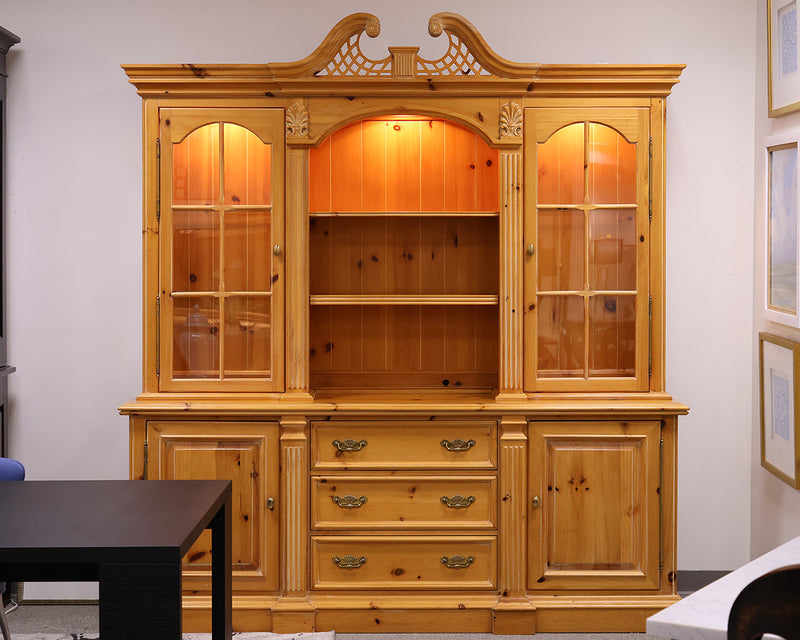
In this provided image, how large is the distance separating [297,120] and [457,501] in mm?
1627

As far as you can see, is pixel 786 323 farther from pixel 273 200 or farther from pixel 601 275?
pixel 273 200

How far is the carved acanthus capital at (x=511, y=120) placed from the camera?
10.3 ft

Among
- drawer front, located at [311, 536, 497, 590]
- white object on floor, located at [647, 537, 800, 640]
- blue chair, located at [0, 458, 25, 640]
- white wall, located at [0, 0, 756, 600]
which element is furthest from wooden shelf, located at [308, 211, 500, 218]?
white object on floor, located at [647, 537, 800, 640]

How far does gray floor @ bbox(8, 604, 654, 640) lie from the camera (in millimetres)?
3104

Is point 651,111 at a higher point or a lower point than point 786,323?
higher

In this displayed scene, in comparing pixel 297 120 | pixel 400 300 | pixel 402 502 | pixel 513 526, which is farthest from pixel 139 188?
pixel 513 526

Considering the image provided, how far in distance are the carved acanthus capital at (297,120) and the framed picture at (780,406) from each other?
2.10 metres

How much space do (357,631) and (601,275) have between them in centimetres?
171

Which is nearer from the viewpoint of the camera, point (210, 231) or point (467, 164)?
point (210, 231)

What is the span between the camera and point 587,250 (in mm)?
3180

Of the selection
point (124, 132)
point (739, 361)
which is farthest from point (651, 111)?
point (124, 132)

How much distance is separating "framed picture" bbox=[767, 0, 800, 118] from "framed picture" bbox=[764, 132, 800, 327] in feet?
0.45

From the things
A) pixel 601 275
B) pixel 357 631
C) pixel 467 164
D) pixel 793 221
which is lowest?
pixel 357 631

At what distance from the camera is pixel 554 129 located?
3.14m
